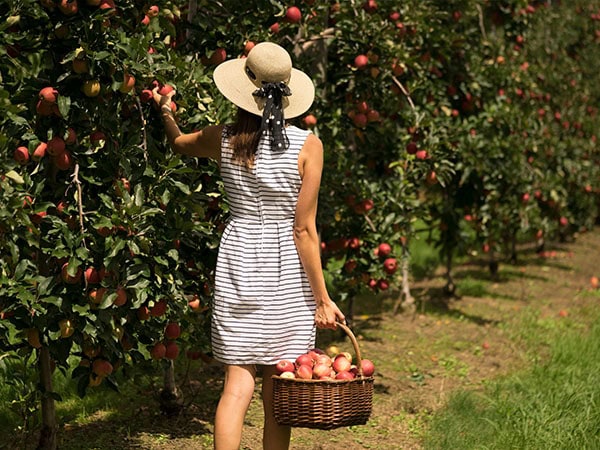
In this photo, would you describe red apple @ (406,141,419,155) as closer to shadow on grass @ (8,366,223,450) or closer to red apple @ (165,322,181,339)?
shadow on grass @ (8,366,223,450)

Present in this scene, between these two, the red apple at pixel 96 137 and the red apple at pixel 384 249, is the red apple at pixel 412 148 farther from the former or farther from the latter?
the red apple at pixel 96 137

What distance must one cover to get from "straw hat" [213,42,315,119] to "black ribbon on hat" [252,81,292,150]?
3 cm

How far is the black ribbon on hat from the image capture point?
10.6ft

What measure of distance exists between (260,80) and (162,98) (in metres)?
0.53

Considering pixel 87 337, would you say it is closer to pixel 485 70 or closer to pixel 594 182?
pixel 485 70

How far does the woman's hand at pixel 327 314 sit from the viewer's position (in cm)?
333

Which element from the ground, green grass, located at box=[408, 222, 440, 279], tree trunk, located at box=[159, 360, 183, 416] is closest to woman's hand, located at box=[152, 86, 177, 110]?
tree trunk, located at box=[159, 360, 183, 416]

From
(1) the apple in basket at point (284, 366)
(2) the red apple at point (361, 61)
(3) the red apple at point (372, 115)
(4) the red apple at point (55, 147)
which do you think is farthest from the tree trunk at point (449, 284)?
(4) the red apple at point (55, 147)

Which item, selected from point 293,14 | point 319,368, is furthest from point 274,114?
point 293,14

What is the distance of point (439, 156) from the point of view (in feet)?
19.5

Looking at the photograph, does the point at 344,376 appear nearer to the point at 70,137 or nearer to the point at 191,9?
the point at 70,137

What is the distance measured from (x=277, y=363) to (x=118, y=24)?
1412 millimetres

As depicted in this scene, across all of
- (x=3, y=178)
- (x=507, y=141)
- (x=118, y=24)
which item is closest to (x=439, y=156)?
(x=507, y=141)

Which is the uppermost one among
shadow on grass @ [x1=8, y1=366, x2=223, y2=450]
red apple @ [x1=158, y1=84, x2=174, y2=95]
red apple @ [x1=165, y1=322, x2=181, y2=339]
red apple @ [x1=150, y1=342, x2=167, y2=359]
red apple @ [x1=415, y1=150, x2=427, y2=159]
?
red apple @ [x1=158, y1=84, x2=174, y2=95]
